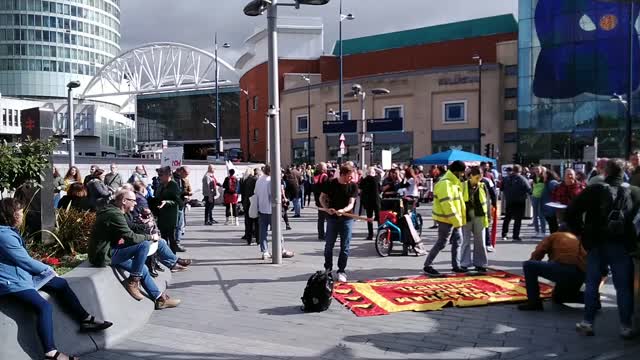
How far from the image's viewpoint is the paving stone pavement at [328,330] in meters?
5.71

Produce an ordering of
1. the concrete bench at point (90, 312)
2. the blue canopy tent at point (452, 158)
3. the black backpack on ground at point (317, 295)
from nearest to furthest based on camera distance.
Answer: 1. the concrete bench at point (90, 312)
2. the black backpack on ground at point (317, 295)
3. the blue canopy tent at point (452, 158)

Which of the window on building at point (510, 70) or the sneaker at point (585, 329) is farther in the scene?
the window on building at point (510, 70)

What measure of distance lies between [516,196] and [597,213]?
25.1 ft

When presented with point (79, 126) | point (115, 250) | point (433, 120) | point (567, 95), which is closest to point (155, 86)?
point (79, 126)

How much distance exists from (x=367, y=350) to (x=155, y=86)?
108509 millimetres

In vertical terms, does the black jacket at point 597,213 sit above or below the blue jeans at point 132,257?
above

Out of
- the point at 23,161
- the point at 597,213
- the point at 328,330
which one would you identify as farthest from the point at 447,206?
the point at 23,161

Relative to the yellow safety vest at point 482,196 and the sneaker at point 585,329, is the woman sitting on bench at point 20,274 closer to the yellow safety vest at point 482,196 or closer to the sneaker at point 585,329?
the sneaker at point 585,329

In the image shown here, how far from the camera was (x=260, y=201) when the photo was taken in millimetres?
11086

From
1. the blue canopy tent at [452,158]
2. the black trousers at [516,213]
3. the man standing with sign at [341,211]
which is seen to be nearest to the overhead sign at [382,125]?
the blue canopy tent at [452,158]

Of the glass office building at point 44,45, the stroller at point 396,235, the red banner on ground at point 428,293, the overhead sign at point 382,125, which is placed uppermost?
the glass office building at point 44,45

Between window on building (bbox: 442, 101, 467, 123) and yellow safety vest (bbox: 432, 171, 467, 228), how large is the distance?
1880 inches

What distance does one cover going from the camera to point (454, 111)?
5581cm

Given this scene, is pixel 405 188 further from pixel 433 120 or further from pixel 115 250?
pixel 433 120
